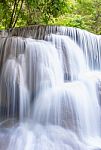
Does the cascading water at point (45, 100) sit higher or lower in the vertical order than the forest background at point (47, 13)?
lower

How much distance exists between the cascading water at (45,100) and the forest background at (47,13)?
2.03 meters

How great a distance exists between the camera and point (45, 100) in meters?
5.76

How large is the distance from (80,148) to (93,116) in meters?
1.24

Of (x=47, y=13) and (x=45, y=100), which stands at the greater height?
(x=47, y=13)

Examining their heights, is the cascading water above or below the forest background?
below

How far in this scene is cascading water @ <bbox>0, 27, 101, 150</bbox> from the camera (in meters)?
4.89

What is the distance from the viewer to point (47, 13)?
898 centimetres

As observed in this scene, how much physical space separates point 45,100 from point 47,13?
4033 mm

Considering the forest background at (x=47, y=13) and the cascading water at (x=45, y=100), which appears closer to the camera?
the cascading water at (x=45, y=100)

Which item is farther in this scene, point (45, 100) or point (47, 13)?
point (47, 13)

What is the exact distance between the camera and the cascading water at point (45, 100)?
16.0ft

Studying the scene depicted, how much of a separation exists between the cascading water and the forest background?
2028 millimetres

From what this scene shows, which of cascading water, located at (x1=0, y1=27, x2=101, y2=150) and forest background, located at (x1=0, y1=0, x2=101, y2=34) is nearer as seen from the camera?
cascading water, located at (x1=0, y1=27, x2=101, y2=150)

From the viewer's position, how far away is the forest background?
28.2ft
